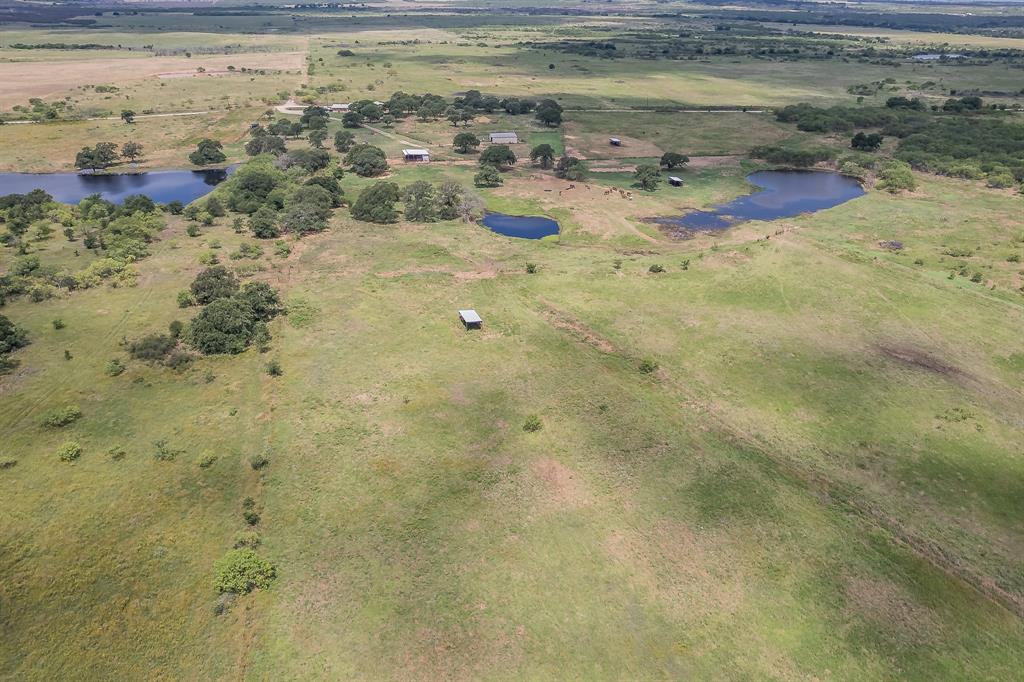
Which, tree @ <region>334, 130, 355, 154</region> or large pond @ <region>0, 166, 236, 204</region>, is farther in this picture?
tree @ <region>334, 130, 355, 154</region>

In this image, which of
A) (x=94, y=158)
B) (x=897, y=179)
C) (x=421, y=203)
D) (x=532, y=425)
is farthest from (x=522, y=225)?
(x=94, y=158)

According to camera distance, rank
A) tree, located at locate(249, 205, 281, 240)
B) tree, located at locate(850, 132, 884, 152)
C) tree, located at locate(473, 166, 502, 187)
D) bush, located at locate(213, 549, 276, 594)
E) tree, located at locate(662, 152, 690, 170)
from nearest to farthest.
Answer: bush, located at locate(213, 549, 276, 594) → tree, located at locate(249, 205, 281, 240) → tree, located at locate(473, 166, 502, 187) → tree, located at locate(662, 152, 690, 170) → tree, located at locate(850, 132, 884, 152)

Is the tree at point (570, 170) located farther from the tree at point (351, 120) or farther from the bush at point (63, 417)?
the bush at point (63, 417)

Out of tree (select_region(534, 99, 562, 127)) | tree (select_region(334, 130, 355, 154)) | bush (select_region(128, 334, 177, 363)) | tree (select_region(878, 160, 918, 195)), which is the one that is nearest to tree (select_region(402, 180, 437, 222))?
tree (select_region(334, 130, 355, 154))

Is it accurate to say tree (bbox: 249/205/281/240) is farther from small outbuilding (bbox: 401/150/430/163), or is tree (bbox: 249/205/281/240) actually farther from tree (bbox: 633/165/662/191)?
tree (bbox: 633/165/662/191)

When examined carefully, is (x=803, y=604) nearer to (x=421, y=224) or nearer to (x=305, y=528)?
(x=305, y=528)

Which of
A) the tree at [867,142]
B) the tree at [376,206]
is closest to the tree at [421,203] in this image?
the tree at [376,206]
